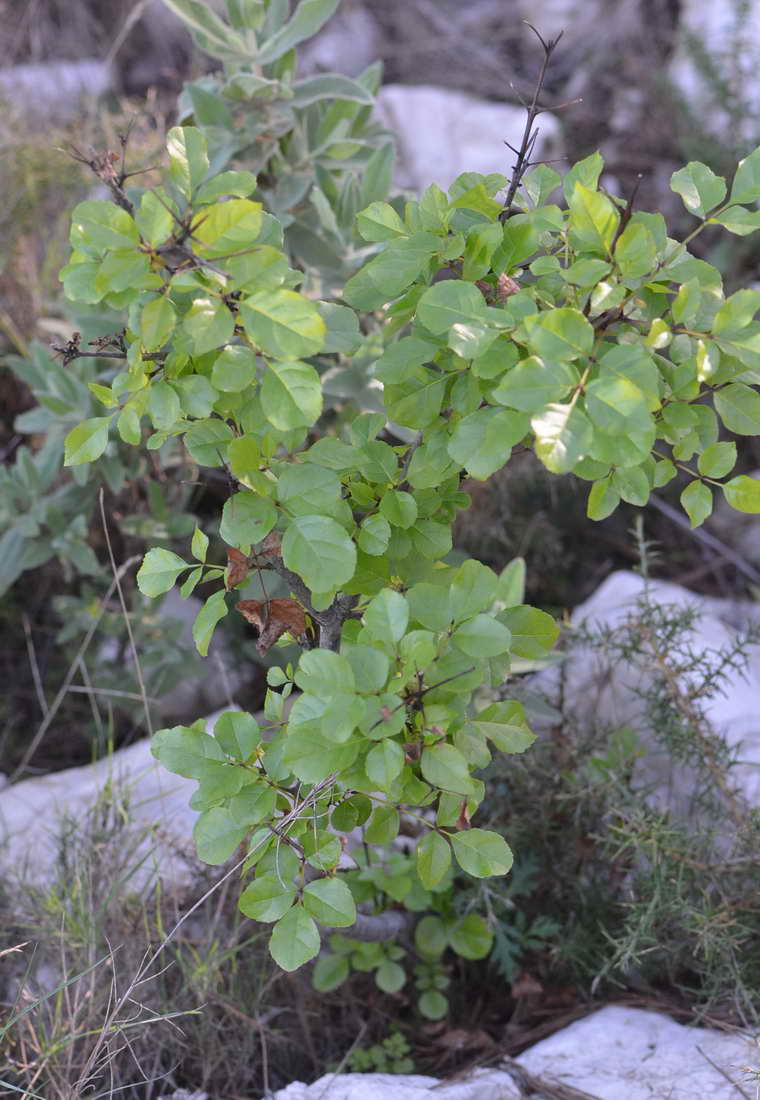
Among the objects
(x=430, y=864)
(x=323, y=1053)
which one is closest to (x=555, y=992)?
(x=323, y=1053)

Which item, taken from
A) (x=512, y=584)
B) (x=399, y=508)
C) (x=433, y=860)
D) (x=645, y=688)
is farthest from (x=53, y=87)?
(x=433, y=860)

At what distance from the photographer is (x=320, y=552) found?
0.90m

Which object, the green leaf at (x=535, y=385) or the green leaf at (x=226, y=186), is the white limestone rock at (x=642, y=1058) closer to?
the green leaf at (x=535, y=385)

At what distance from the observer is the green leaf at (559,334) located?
2.67ft

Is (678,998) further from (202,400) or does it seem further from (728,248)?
(728,248)

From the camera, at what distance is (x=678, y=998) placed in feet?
5.36

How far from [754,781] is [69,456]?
4.52 feet

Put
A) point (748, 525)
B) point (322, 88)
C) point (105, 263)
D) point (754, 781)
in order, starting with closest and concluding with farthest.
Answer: point (105, 263) → point (754, 781) → point (322, 88) → point (748, 525)

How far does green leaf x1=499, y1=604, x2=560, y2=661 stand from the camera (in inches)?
42.3

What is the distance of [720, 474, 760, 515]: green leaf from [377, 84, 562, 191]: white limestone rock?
9.17ft

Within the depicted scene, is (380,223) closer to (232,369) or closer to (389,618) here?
(232,369)

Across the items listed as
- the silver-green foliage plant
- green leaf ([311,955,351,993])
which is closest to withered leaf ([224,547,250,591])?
the silver-green foliage plant

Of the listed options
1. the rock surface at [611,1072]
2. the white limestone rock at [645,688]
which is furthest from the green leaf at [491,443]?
the rock surface at [611,1072]

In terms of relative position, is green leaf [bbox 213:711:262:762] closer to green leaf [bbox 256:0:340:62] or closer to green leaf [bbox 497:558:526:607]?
green leaf [bbox 497:558:526:607]
